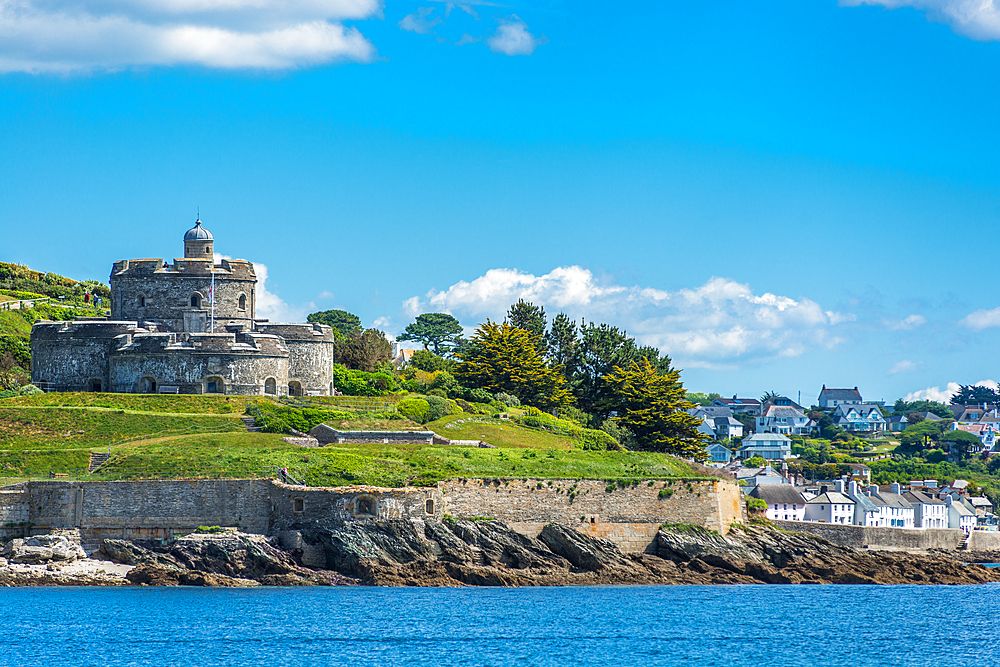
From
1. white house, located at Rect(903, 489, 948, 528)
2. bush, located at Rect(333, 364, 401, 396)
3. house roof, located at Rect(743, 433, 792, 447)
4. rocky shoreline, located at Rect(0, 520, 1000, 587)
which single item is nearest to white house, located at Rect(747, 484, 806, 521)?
white house, located at Rect(903, 489, 948, 528)

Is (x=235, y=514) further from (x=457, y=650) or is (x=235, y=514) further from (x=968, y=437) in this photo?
(x=968, y=437)

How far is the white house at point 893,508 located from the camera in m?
95.1

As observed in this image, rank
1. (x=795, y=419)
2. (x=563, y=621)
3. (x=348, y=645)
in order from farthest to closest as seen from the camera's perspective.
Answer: (x=795, y=419) → (x=563, y=621) → (x=348, y=645)

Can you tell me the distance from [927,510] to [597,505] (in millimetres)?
51351

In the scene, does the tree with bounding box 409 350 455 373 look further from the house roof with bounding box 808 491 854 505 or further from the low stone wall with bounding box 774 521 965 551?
the low stone wall with bounding box 774 521 965 551

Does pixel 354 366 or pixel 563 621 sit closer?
pixel 563 621

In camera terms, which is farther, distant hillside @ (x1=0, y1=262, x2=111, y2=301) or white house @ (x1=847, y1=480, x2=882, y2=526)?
distant hillside @ (x1=0, y1=262, x2=111, y2=301)

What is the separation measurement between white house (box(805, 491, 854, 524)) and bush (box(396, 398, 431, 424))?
118ft

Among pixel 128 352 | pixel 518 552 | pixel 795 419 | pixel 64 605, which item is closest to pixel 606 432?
pixel 518 552

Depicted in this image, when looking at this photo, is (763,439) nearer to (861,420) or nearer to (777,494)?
(861,420)

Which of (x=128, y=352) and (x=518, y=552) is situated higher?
(x=128, y=352)

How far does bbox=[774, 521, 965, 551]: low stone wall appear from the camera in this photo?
69375mm

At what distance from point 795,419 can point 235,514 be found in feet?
419

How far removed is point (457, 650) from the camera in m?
37.4
